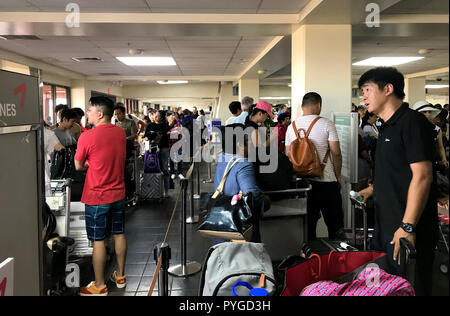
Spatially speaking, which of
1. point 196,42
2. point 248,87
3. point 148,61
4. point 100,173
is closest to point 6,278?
point 100,173

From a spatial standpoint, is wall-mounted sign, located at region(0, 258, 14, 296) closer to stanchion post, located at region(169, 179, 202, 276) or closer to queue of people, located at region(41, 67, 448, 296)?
queue of people, located at region(41, 67, 448, 296)

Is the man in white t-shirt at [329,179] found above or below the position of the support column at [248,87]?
below

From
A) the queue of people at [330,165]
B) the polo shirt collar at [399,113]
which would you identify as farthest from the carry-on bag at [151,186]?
the polo shirt collar at [399,113]

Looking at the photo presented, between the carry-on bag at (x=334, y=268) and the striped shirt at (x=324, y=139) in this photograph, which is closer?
the carry-on bag at (x=334, y=268)

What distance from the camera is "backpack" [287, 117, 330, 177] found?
131 inches

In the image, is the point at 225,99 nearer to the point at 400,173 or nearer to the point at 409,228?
the point at 400,173

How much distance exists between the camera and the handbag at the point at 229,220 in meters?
2.44

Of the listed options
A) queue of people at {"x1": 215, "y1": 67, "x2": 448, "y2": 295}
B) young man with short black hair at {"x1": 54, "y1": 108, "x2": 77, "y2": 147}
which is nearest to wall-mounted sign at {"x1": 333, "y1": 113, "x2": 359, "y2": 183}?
queue of people at {"x1": 215, "y1": 67, "x2": 448, "y2": 295}

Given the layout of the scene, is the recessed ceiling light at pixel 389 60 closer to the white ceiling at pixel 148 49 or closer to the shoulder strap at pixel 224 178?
the white ceiling at pixel 148 49

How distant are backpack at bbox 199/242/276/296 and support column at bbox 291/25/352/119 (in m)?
3.51

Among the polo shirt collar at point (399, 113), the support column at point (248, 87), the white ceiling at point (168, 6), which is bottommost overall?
the polo shirt collar at point (399, 113)

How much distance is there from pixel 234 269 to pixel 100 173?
5.30 ft

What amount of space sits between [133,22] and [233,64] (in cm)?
611

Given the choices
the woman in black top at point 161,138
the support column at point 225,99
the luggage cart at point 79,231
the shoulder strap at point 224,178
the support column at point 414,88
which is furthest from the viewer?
the support column at point 225,99
